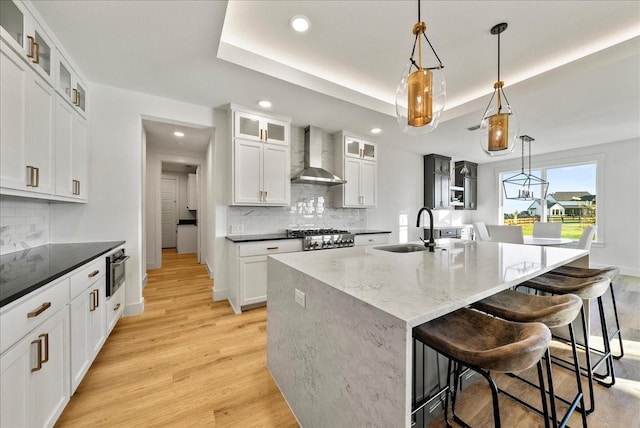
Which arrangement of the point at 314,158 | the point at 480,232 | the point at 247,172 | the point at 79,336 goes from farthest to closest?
the point at 480,232
the point at 314,158
the point at 247,172
the point at 79,336

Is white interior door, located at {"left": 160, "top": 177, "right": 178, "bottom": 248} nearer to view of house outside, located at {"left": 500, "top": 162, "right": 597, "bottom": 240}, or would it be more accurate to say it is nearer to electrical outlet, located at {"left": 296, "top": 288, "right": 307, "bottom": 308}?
electrical outlet, located at {"left": 296, "top": 288, "right": 307, "bottom": 308}

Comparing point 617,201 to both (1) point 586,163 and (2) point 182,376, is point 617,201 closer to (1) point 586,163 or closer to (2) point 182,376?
(1) point 586,163

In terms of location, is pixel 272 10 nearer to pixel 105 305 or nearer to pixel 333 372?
pixel 333 372

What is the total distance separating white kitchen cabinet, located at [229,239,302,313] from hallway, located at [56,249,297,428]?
0.18 m

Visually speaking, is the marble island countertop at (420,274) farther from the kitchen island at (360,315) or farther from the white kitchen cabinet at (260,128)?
the white kitchen cabinet at (260,128)

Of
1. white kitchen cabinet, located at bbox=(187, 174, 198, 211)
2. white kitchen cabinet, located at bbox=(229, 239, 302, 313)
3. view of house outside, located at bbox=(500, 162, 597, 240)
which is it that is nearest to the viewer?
white kitchen cabinet, located at bbox=(229, 239, 302, 313)

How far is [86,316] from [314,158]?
3.12 m

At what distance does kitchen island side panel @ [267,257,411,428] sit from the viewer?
0.80 meters

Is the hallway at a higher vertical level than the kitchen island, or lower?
lower

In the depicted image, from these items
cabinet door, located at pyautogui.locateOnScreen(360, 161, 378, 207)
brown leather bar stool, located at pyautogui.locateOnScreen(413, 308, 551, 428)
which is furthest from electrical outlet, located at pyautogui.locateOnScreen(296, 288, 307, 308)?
cabinet door, located at pyautogui.locateOnScreen(360, 161, 378, 207)

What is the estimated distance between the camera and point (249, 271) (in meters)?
2.99

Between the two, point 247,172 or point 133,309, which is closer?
point 133,309

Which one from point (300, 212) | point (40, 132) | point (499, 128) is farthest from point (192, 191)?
point (499, 128)

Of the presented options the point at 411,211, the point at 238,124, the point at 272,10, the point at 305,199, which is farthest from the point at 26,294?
the point at 411,211
